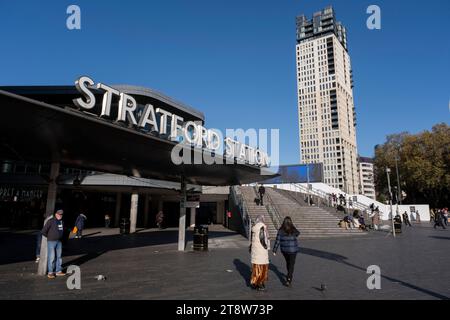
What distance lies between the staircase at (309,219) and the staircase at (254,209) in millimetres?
1639

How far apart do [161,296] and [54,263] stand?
4368mm

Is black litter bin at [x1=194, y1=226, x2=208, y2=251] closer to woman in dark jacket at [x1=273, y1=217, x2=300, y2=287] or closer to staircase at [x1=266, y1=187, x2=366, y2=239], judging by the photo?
woman in dark jacket at [x1=273, y1=217, x2=300, y2=287]

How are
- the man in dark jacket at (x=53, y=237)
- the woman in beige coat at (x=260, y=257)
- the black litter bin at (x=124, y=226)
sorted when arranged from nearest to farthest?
the woman in beige coat at (x=260, y=257)
the man in dark jacket at (x=53, y=237)
the black litter bin at (x=124, y=226)

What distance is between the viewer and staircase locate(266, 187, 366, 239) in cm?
2321

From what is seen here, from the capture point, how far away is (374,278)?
811 centimetres

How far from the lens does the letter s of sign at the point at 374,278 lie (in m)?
7.36

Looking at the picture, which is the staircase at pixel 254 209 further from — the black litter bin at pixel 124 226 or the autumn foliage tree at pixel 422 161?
the autumn foliage tree at pixel 422 161

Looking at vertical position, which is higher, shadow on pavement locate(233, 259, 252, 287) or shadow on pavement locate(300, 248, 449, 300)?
shadow on pavement locate(300, 248, 449, 300)

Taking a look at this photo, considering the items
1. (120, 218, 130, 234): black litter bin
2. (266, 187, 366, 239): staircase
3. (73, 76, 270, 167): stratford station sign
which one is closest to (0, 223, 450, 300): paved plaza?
(73, 76, 270, 167): stratford station sign

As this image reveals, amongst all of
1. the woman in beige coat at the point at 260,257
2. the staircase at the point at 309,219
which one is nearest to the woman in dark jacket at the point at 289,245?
the woman in beige coat at the point at 260,257

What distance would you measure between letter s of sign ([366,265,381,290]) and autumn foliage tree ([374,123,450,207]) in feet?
158

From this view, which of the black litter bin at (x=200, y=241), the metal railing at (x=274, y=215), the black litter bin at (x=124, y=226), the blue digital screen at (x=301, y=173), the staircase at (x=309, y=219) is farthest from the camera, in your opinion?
the blue digital screen at (x=301, y=173)

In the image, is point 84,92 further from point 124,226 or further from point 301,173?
point 301,173
